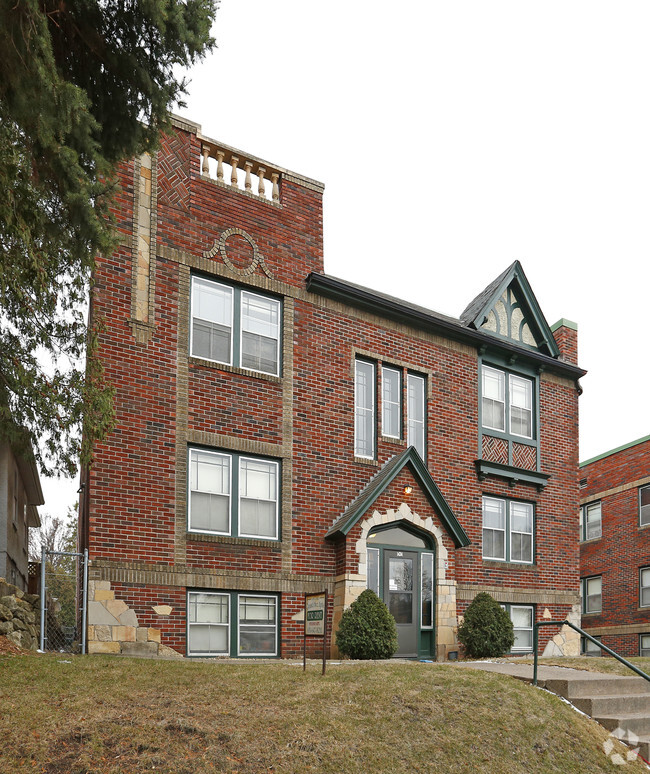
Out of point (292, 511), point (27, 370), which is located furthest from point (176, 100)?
point (292, 511)

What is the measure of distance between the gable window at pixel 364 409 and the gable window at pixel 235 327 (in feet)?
7.52

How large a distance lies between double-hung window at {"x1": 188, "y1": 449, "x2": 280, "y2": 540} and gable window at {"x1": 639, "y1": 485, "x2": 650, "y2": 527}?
747 inches

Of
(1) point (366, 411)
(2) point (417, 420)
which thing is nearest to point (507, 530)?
(2) point (417, 420)

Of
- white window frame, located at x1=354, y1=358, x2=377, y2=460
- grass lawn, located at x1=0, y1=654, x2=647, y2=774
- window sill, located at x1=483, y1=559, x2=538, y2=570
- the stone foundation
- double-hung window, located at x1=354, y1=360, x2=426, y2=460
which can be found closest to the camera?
grass lawn, located at x1=0, y1=654, x2=647, y2=774

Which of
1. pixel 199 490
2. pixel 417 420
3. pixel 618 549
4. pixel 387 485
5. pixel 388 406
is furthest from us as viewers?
pixel 618 549

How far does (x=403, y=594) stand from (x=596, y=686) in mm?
6471

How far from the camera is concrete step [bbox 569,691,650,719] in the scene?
11.4 m

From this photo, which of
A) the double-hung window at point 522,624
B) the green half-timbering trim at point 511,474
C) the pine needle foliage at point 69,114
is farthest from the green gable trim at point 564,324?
the pine needle foliage at point 69,114

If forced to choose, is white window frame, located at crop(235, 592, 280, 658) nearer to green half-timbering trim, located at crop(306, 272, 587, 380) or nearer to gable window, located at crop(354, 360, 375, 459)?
gable window, located at crop(354, 360, 375, 459)

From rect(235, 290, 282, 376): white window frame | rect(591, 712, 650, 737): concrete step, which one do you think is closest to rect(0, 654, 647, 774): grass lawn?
rect(591, 712, 650, 737): concrete step

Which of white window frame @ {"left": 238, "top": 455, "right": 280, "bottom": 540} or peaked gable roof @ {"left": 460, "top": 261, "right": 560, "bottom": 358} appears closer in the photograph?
white window frame @ {"left": 238, "top": 455, "right": 280, "bottom": 540}

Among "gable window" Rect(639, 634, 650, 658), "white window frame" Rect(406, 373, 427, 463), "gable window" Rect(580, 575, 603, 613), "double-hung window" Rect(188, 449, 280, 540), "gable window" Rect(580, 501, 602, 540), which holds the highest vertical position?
"white window frame" Rect(406, 373, 427, 463)

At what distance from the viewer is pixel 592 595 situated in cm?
3272

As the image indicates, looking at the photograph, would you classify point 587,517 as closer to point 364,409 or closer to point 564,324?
point 564,324
